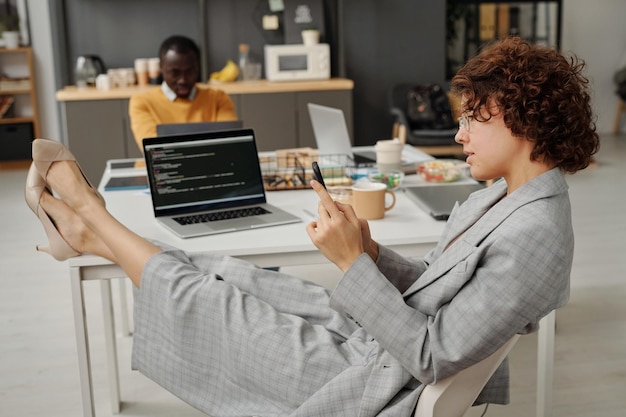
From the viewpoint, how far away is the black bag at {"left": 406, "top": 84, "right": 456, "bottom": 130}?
637 cm

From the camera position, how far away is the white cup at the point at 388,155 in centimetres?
306

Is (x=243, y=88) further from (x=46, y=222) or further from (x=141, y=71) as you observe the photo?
(x=46, y=222)

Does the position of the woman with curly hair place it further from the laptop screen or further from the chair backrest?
the laptop screen

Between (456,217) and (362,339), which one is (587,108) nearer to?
(456,217)

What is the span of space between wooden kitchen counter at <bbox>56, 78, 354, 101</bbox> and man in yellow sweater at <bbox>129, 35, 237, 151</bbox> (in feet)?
6.14

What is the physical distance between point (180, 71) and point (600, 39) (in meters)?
6.11

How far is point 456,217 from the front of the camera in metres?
1.89

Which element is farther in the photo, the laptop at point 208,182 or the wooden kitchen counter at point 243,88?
the wooden kitchen counter at point 243,88

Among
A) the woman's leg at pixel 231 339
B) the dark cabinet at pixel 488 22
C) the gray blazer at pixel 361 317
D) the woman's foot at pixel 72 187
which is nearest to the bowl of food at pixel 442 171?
the gray blazer at pixel 361 317

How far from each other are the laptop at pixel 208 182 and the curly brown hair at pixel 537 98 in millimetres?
946


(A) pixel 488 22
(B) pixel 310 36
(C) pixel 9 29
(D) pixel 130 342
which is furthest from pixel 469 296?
(C) pixel 9 29

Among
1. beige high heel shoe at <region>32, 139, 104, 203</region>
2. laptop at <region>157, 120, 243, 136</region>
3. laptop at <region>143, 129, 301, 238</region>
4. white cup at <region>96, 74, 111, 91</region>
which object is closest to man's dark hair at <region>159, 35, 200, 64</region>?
laptop at <region>157, 120, 243, 136</region>

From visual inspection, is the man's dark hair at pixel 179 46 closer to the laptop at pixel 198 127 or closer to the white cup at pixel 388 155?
the laptop at pixel 198 127

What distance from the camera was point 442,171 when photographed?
2.90 meters
